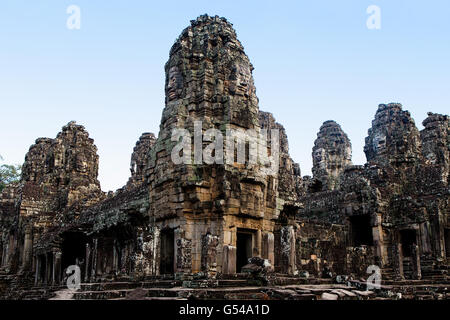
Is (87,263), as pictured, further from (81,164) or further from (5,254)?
(5,254)

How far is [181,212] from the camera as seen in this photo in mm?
14508

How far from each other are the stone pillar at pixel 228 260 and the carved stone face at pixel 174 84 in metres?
5.88

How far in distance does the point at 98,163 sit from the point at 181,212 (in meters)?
20.5

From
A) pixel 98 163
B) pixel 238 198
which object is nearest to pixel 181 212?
pixel 238 198

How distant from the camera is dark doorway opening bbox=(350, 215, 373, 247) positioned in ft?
76.4

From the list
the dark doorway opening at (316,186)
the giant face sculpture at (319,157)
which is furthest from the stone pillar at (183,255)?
the giant face sculpture at (319,157)

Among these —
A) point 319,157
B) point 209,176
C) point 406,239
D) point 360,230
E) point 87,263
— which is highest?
point 319,157

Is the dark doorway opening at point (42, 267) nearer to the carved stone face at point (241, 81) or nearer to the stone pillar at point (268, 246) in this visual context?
the stone pillar at point (268, 246)

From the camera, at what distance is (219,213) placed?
14344 mm

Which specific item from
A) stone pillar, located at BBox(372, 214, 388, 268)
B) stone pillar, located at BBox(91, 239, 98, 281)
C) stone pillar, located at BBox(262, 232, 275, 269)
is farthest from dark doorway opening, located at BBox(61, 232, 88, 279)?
stone pillar, located at BBox(372, 214, 388, 268)

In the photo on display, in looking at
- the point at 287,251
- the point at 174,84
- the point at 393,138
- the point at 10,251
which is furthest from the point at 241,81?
the point at 10,251

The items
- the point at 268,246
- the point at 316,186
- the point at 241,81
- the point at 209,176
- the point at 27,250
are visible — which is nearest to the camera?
the point at 209,176

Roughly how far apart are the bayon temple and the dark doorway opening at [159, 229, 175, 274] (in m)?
0.04

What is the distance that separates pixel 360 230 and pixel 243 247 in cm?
979
